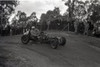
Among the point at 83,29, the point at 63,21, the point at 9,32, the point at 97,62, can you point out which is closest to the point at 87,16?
the point at 63,21

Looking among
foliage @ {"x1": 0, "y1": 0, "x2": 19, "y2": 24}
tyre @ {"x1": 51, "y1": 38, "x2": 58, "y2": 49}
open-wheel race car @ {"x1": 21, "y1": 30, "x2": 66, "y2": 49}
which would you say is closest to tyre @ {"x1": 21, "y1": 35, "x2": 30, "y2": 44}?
open-wheel race car @ {"x1": 21, "y1": 30, "x2": 66, "y2": 49}

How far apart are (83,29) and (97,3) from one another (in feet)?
55.6

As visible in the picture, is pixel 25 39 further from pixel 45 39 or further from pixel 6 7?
pixel 6 7

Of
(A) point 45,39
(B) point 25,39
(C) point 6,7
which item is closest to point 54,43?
(A) point 45,39

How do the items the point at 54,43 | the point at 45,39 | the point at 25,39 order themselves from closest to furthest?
1. the point at 54,43
2. the point at 45,39
3. the point at 25,39

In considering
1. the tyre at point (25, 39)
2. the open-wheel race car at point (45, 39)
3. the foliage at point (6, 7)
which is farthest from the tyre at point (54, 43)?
the foliage at point (6, 7)

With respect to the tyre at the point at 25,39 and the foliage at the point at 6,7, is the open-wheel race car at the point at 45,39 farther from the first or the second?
the foliage at the point at 6,7

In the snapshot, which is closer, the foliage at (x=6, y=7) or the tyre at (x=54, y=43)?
the tyre at (x=54, y=43)

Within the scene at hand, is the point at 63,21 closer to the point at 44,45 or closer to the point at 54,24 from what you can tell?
the point at 54,24

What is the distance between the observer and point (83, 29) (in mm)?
29172

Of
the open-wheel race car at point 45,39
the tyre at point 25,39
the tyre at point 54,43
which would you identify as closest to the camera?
the tyre at point 54,43

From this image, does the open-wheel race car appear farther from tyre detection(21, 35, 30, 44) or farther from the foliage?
the foliage

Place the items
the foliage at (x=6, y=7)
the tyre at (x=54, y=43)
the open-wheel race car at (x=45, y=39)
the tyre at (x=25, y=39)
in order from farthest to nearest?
the foliage at (x=6, y=7)
the tyre at (x=25, y=39)
the open-wheel race car at (x=45, y=39)
the tyre at (x=54, y=43)

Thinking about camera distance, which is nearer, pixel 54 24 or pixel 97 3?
pixel 54 24
